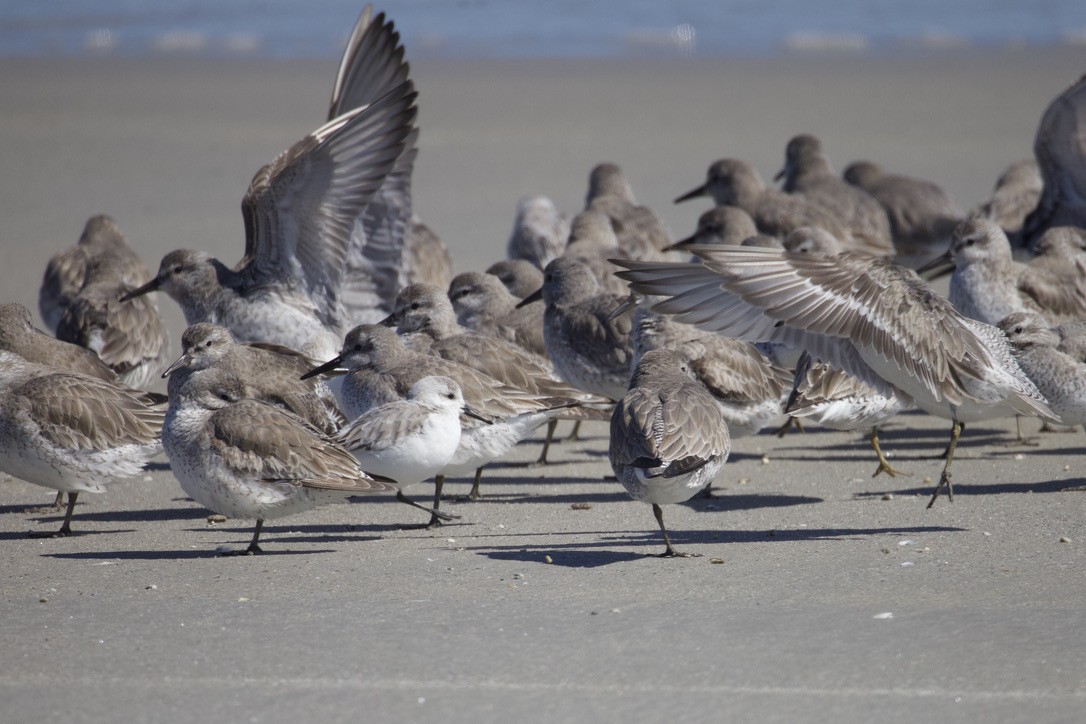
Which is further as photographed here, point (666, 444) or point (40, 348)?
point (40, 348)

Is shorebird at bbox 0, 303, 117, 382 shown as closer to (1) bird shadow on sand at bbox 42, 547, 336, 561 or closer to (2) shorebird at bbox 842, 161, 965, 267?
(1) bird shadow on sand at bbox 42, 547, 336, 561

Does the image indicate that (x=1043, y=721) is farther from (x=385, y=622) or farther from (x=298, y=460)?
(x=298, y=460)

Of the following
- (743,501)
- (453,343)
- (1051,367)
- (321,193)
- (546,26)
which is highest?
(546,26)

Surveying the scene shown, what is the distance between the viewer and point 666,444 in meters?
5.97

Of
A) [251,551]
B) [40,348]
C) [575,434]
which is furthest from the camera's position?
[575,434]

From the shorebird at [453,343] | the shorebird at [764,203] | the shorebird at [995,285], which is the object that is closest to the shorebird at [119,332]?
the shorebird at [453,343]

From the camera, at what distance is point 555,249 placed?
1300cm

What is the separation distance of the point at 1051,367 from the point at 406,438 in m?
3.30

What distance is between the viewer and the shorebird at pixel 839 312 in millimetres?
6184

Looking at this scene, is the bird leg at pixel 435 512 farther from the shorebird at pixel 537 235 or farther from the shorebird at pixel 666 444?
the shorebird at pixel 537 235

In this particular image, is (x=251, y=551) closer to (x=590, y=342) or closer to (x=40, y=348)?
(x=40, y=348)

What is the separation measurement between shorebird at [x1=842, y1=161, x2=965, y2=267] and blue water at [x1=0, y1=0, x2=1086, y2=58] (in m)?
16.3

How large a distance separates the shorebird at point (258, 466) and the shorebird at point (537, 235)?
265 inches

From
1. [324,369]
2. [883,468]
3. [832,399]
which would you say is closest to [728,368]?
[832,399]
